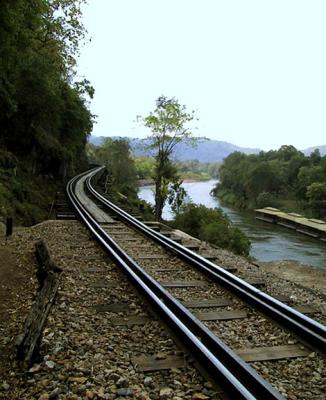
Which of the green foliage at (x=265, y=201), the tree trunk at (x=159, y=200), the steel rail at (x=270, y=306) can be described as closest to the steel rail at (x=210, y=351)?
the steel rail at (x=270, y=306)

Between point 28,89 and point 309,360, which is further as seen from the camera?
point 28,89

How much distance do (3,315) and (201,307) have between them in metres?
2.54

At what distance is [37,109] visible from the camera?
909 inches

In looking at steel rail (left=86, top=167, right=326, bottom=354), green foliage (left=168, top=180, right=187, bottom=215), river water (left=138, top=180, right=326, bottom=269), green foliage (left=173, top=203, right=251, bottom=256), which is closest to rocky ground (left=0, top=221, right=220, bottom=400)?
steel rail (left=86, top=167, right=326, bottom=354)

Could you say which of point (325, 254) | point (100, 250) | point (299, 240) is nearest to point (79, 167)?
point (299, 240)

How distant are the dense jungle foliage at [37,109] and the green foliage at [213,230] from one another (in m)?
7.61

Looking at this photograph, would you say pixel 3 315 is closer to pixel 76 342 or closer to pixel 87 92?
pixel 76 342

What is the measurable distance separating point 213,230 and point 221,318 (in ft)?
47.3

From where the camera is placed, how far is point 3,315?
5145 mm

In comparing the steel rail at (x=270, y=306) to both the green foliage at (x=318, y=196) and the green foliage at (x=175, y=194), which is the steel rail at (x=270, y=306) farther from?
the green foliage at (x=318, y=196)

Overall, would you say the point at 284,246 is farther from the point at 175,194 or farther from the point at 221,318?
the point at 221,318

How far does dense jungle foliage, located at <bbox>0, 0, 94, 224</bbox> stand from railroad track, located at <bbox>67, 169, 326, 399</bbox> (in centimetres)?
578

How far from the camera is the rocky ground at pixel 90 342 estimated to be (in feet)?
11.3

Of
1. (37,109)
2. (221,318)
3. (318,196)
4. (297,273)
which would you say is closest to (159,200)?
(37,109)
